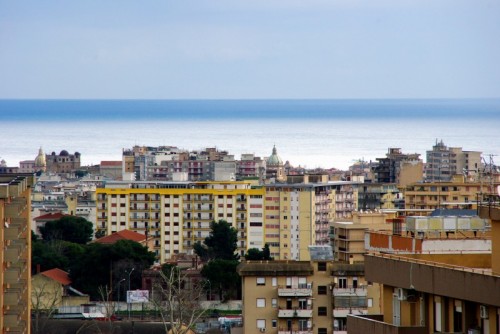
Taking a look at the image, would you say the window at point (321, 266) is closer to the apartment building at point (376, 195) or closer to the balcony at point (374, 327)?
the balcony at point (374, 327)

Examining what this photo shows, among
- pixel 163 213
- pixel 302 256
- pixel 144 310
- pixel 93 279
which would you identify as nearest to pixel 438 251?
pixel 144 310

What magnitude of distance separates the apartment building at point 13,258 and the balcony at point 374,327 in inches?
358

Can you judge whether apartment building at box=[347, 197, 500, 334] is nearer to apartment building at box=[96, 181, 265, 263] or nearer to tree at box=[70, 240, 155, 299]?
tree at box=[70, 240, 155, 299]

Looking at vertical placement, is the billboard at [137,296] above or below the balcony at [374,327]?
below

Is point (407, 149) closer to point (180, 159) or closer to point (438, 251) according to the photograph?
point (180, 159)

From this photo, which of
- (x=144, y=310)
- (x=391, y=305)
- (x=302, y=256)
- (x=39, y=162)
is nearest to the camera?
(x=391, y=305)

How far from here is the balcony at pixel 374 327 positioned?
34.5 feet

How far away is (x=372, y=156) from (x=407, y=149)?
6.90 meters

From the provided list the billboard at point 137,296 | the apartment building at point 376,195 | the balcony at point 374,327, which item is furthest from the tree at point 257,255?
the balcony at point 374,327

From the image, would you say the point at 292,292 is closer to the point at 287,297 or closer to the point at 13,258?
the point at 287,297

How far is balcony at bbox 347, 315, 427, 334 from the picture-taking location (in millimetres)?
10516

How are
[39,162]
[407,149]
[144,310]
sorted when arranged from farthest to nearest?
[407,149]
[39,162]
[144,310]

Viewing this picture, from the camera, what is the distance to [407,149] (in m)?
172

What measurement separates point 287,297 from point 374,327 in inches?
888
